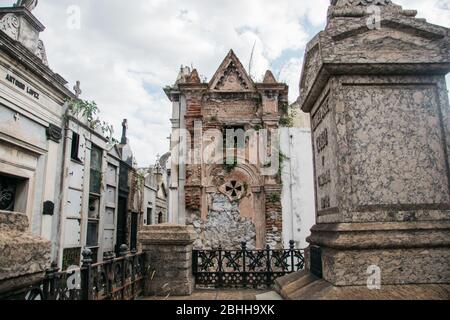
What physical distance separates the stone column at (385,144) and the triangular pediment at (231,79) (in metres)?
9.58

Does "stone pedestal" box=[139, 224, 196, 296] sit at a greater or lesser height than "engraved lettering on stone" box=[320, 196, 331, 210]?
lesser

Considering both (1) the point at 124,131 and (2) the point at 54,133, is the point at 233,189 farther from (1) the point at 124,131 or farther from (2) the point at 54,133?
(1) the point at 124,131

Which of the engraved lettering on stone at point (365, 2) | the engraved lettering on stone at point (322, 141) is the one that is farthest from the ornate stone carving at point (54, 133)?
the engraved lettering on stone at point (365, 2)

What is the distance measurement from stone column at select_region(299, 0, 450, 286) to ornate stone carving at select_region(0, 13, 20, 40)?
26.2 feet

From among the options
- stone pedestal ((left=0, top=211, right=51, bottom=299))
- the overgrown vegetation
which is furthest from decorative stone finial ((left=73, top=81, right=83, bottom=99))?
stone pedestal ((left=0, top=211, right=51, bottom=299))

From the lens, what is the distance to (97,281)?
13.0 feet

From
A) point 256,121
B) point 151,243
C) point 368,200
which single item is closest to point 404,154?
point 368,200

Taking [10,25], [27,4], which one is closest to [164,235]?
[10,25]

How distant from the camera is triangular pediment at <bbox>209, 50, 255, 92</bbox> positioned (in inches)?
519

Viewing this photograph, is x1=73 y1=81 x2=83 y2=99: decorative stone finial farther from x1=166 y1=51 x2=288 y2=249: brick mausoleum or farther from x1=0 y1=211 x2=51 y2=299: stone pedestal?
x1=0 y1=211 x2=51 y2=299: stone pedestal

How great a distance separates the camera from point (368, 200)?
327 cm

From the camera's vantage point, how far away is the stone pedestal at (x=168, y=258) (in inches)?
231

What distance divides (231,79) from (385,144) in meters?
10.5

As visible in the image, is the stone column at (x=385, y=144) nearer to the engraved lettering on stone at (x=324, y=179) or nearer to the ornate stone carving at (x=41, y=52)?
the engraved lettering on stone at (x=324, y=179)
